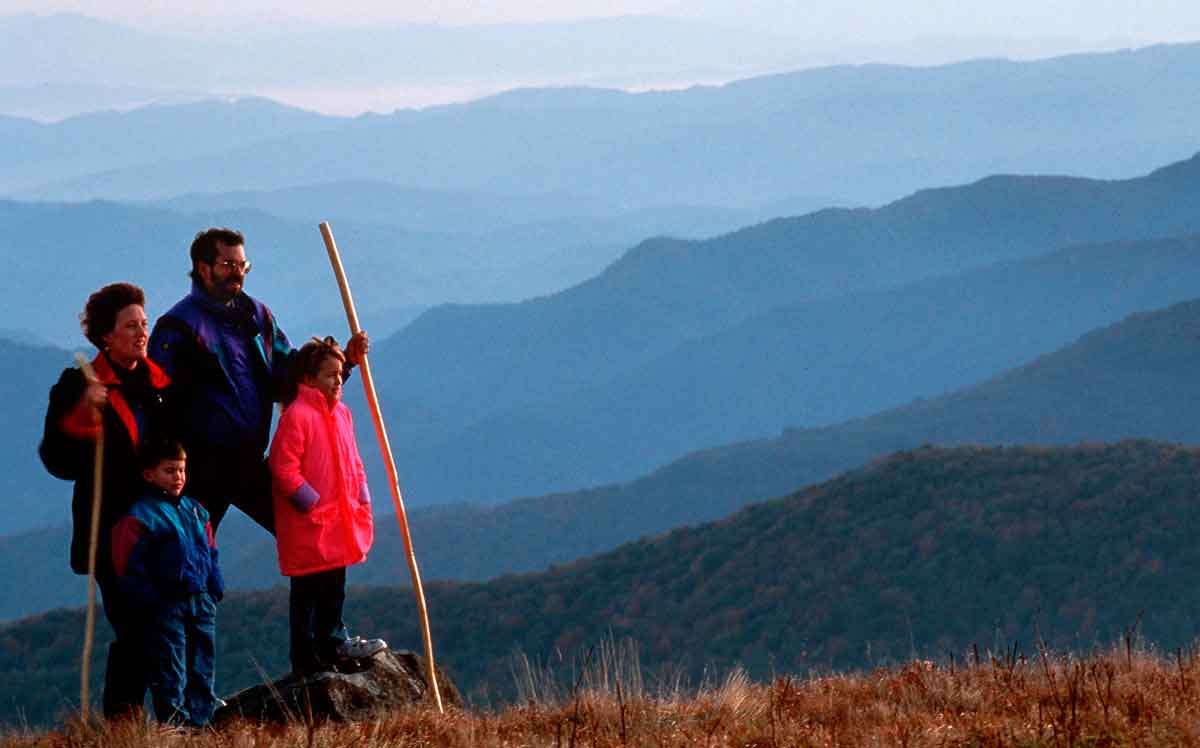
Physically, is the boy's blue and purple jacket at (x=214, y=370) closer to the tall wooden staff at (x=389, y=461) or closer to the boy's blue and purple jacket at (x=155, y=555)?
the tall wooden staff at (x=389, y=461)

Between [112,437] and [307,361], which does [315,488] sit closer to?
[307,361]

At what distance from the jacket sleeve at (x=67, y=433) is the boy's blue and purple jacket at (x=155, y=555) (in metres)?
0.31

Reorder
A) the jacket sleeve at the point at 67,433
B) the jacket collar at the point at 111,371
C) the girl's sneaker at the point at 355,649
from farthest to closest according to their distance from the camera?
the girl's sneaker at the point at 355,649, the jacket collar at the point at 111,371, the jacket sleeve at the point at 67,433

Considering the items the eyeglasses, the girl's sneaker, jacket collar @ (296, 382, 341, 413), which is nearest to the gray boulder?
the girl's sneaker

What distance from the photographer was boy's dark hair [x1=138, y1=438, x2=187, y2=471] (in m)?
6.10

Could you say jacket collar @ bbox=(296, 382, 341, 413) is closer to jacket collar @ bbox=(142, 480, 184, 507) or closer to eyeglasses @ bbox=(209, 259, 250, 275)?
eyeglasses @ bbox=(209, 259, 250, 275)

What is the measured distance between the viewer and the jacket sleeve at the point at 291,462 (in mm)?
6582

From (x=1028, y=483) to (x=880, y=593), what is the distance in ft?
22.4

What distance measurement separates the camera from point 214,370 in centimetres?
675

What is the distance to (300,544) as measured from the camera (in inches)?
264

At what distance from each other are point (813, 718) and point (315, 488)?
7.90 feet

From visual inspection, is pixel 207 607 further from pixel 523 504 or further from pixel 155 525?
pixel 523 504

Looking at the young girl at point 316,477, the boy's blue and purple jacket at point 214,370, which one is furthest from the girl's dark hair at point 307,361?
the boy's blue and purple jacket at point 214,370

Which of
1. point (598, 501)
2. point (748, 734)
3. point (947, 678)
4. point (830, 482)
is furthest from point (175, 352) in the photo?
point (598, 501)
